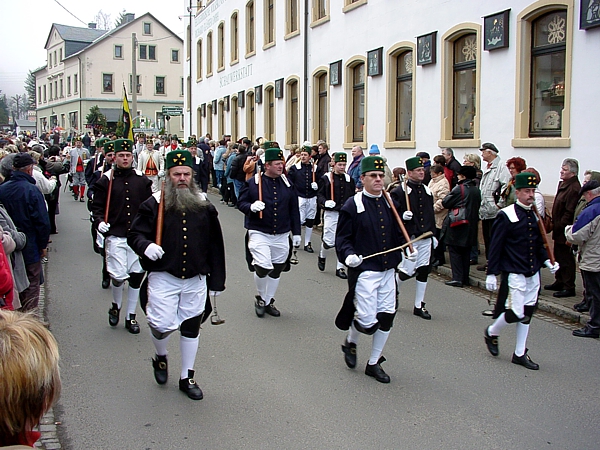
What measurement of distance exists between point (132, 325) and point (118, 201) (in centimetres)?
139

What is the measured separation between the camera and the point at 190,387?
578cm

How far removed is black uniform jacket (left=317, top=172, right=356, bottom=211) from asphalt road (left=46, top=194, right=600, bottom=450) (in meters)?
3.19

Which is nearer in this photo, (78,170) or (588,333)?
(588,333)

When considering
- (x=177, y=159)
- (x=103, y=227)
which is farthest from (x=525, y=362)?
(x=103, y=227)

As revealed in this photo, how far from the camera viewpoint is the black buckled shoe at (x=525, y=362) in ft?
22.0

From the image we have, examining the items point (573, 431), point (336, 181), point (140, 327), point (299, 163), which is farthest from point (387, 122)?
point (573, 431)

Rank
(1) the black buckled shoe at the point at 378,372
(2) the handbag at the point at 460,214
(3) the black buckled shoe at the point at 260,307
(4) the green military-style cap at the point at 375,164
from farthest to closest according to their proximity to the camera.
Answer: (2) the handbag at the point at 460,214 < (3) the black buckled shoe at the point at 260,307 < (4) the green military-style cap at the point at 375,164 < (1) the black buckled shoe at the point at 378,372

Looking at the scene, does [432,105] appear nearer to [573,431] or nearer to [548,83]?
[548,83]

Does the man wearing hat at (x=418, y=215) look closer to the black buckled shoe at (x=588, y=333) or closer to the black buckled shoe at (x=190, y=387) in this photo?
the black buckled shoe at (x=588, y=333)

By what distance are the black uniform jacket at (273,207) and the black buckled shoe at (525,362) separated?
125 inches

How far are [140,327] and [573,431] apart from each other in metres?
4.76

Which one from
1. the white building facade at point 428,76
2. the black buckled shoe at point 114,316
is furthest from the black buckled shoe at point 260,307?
the white building facade at point 428,76

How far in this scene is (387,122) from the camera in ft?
60.0

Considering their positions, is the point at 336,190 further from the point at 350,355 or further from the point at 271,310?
the point at 350,355
